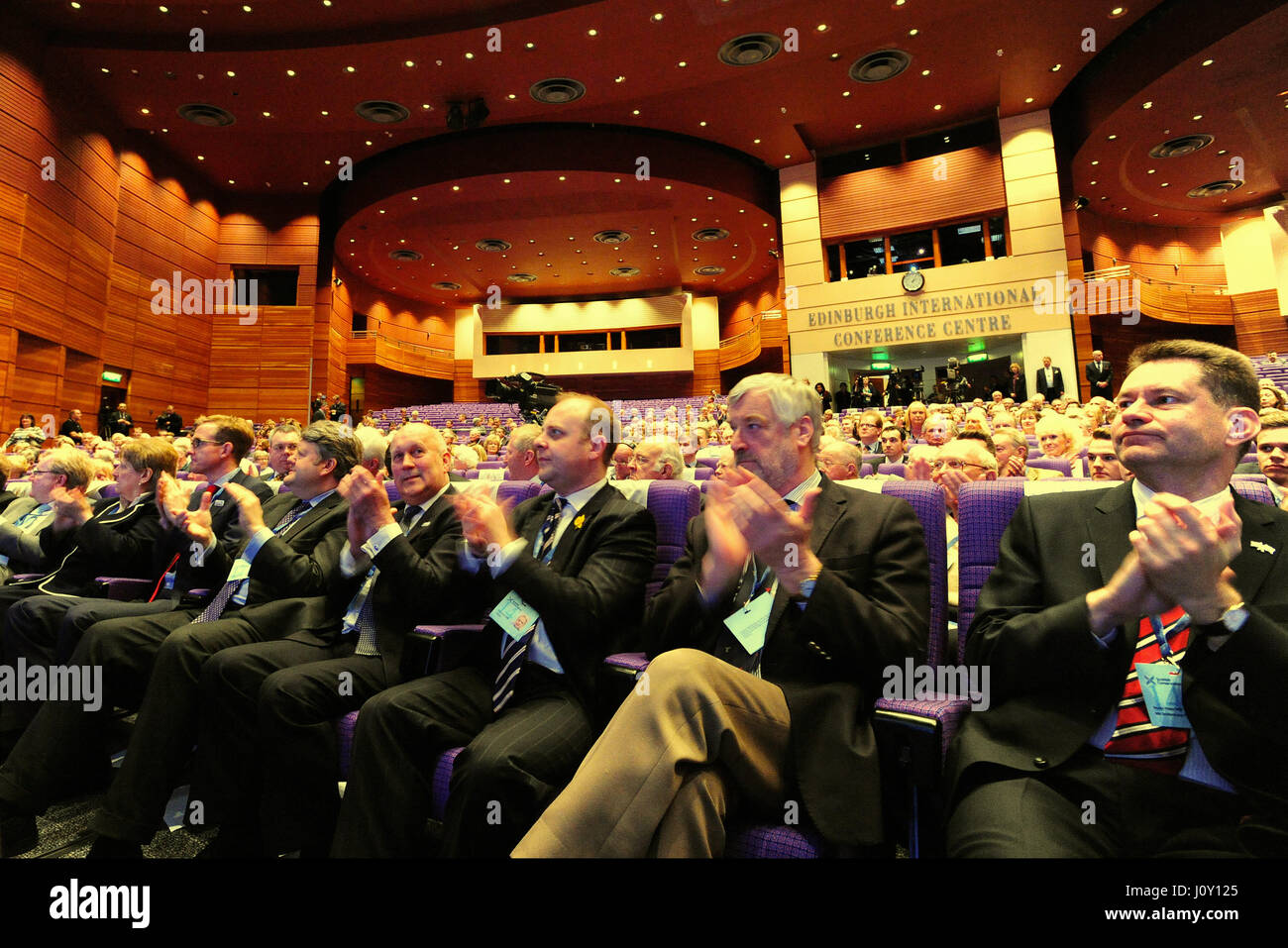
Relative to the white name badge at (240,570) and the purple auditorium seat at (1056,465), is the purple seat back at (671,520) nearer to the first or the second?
the white name badge at (240,570)

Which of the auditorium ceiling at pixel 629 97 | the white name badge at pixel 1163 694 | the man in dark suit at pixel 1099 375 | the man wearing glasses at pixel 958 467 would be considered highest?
the auditorium ceiling at pixel 629 97

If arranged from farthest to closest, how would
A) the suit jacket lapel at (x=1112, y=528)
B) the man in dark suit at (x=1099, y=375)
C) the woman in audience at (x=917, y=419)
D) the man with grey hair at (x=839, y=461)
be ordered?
1. the man in dark suit at (x=1099, y=375)
2. the woman in audience at (x=917, y=419)
3. the man with grey hair at (x=839, y=461)
4. the suit jacket lapel at (x=1112, y=528)

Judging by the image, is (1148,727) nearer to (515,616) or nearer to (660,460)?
(515,616)

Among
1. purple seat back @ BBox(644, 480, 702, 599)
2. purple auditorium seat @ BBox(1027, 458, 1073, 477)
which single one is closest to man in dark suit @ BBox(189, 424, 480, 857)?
purple seat back @ BBox(644, 480, 702, 599)

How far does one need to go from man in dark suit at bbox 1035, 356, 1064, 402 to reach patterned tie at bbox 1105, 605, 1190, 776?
10.7 meters

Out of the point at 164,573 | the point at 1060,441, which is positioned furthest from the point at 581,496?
the point at 1060,441

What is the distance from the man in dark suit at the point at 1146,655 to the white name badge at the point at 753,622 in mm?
366

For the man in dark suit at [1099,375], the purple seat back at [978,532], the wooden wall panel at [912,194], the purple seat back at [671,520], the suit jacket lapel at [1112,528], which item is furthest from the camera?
the wooden wall panel at [912,194]

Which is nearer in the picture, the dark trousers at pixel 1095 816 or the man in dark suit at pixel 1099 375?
the dark trousers at pixel 1095 816

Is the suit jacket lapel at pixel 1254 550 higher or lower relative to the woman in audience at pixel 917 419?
lower

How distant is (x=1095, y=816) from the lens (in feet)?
3.36

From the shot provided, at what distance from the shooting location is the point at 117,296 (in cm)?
1094

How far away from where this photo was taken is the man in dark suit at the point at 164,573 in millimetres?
2186

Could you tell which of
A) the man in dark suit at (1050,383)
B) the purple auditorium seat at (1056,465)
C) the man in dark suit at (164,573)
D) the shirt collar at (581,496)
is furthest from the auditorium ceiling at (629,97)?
the shirt collar at (581,496)
